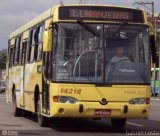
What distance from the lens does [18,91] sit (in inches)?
793

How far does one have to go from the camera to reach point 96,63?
14266 mm

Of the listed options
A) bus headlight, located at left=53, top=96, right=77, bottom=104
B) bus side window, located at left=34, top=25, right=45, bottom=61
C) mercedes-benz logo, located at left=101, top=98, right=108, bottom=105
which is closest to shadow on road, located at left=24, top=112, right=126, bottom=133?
mercedes-benz logo, located at left=101, top=98, right=108, bottom=105

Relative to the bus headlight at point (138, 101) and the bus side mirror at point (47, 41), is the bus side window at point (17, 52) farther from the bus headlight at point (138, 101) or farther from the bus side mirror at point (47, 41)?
the bus headlight at point (138, 101)

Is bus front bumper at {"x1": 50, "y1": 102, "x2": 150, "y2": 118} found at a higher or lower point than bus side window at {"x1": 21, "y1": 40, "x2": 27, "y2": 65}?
lower

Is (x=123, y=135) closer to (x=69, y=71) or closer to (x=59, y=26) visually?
(x=69, y=71)

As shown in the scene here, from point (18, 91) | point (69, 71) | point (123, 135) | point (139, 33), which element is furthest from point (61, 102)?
point (18, 91)

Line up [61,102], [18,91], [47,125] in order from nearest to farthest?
[61,102] < [47,125] < [18,91]

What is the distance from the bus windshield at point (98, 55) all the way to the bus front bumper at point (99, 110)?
62 centimetres

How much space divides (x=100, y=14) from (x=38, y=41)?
8.84 ft

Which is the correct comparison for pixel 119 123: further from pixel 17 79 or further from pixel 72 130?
pixel 17 79

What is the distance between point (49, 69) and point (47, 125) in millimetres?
2206

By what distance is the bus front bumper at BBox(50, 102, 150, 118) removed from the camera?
45.9ft

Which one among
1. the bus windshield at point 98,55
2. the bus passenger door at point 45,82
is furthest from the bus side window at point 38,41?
the bus windshield at point 98,55

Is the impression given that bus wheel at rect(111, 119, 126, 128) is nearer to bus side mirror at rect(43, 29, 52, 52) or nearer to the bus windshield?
the bus windshield
